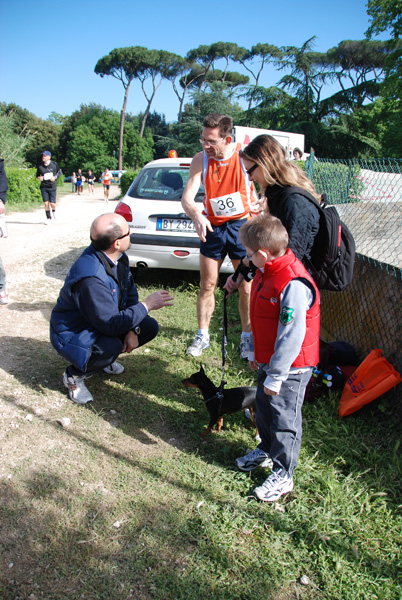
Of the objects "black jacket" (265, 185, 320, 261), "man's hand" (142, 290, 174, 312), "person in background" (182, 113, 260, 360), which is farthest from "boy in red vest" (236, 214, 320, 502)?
"person in background" (182, 113, 260, 360)

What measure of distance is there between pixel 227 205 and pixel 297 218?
1381 millimetres

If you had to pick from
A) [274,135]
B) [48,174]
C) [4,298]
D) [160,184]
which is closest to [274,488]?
[4,298]

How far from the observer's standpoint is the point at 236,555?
1929mm

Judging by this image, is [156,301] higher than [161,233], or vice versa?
[161,233]

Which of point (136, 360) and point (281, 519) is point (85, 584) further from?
point (136, 360)

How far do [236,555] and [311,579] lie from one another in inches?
13.2

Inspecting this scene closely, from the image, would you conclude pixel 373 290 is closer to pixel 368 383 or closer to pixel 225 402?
pixel 368 383

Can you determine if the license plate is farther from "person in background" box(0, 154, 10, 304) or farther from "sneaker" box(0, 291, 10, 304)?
"sneaker" box(0, 291, 10, 304)

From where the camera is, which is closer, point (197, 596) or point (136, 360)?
point (197, 596)

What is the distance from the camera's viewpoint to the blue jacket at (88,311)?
2.87m

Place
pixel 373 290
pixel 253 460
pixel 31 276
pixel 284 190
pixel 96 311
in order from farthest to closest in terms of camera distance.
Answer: pixel 31 276, pixel 373 290, pixel 96 311, pixel 253 460, pixel 284 190

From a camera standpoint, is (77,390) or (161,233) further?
(161,233)

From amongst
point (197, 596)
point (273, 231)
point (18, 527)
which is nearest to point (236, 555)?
point (197, 596)

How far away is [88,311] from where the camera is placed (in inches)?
113
